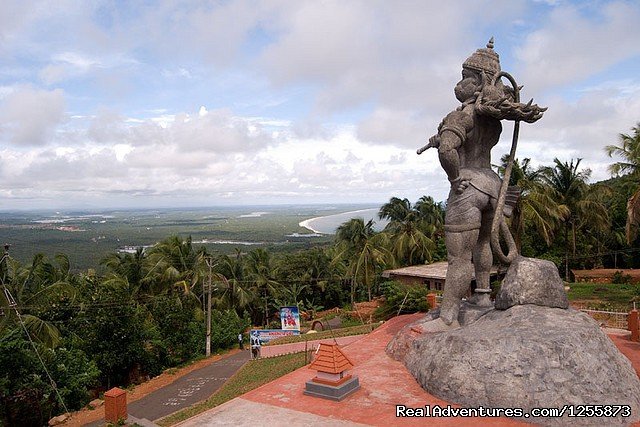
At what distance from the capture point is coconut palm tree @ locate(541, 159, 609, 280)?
22.9 meters

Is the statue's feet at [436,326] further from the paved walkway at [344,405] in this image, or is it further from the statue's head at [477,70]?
the statue's head at [477,70]

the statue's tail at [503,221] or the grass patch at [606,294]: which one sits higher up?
the statue's tail at [503,221]

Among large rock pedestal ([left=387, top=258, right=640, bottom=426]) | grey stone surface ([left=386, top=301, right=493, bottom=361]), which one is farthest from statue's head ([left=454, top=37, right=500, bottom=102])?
grey stone surface ([left=386, top=301, right=493, bottom=361])

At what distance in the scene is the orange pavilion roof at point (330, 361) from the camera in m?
6.52

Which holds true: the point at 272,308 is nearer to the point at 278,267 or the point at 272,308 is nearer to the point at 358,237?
the point at 278,267

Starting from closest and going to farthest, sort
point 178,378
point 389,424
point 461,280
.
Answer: point 389,424
point 461,280
point 178,378

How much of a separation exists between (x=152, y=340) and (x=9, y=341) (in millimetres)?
6802

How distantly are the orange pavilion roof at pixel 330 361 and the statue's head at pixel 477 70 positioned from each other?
185 inches

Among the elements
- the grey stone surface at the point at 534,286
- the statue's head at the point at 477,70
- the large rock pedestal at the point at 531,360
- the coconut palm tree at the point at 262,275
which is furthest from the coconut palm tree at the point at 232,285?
the grey stone surface at the point at 534,286

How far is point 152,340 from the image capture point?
1719 centimetres

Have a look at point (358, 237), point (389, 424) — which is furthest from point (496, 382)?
point (358, 237)

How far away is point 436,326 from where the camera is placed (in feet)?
24.8

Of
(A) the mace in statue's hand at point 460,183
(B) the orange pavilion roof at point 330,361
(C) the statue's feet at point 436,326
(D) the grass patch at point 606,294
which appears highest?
(A) the mace in statue's hand at point 460,183

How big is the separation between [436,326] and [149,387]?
1180 cm
